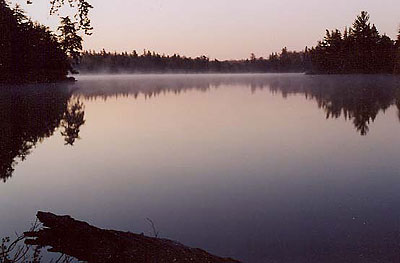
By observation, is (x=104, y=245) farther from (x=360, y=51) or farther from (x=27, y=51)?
(x=360, y=51)

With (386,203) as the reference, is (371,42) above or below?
above

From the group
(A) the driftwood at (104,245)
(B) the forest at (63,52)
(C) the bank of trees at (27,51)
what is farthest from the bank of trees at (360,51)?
(A) the driftwood at (104,245)

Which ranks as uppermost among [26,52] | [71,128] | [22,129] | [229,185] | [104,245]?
[26,52]

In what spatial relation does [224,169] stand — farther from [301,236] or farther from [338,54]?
[338,54]

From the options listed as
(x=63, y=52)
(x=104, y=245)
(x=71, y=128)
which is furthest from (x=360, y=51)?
(x=104, y=245)

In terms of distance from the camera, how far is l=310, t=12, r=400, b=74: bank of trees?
453 feet

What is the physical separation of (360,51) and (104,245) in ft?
482

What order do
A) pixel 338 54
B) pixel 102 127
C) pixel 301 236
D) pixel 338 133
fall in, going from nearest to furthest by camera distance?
1. pixel 301 236
2. pixel 338 133
3. pixel 102 127
4. pixel 338 54

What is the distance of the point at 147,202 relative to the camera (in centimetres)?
1467

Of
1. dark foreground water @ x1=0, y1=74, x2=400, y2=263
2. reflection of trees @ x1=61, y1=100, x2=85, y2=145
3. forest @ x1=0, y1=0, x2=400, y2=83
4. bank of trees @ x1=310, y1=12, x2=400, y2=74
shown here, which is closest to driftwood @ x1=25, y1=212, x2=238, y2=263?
dark foreground water @ x1=0, y1=74, x2=400, y2=263

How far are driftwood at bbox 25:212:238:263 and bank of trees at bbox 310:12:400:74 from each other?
444ft

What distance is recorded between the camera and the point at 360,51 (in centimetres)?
14038

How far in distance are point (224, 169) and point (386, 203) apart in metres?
7.63

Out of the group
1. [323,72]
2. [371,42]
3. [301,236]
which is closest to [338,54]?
[371,42]
